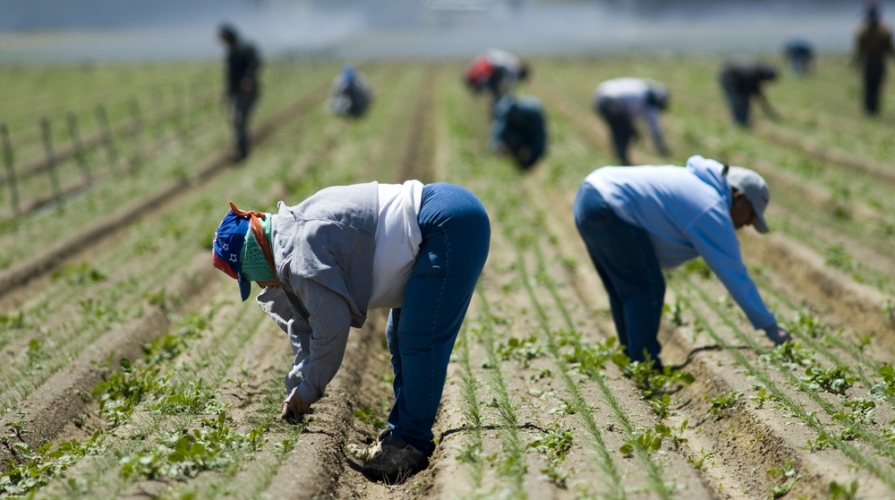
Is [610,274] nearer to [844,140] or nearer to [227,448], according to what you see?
[227,448]

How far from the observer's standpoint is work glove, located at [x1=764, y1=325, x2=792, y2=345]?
5.32m

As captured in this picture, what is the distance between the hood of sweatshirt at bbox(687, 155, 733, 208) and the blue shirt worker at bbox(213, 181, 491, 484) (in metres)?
1.93

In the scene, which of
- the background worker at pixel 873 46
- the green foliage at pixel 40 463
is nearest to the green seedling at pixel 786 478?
the green foliage at pixel 40 463

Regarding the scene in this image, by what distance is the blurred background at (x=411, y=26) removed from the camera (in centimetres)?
4706

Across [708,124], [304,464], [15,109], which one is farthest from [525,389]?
[15,109]

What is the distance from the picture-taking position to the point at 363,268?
12.6 feet

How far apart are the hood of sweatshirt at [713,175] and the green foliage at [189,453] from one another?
9.79 ft

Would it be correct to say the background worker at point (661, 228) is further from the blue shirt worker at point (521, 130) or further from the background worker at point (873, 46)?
the background worker at point (873, 46)

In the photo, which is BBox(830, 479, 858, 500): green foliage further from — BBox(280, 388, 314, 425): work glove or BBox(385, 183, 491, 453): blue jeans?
BBox(280, 388, 314, 425): work glove

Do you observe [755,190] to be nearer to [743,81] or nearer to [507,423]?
[507,423]

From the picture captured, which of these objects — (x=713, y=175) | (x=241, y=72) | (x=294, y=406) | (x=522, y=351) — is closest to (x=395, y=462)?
(x=294, y=406)

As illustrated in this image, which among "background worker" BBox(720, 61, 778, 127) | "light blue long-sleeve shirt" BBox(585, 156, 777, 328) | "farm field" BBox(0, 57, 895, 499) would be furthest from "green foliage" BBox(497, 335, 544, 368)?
"background worker" BBox(720, 61, 778, 127)

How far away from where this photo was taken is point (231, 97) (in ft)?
46.4

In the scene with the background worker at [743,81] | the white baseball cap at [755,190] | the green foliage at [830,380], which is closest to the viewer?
the green foliage at [830,380]
